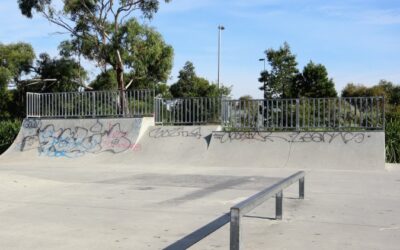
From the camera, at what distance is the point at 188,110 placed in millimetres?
18922

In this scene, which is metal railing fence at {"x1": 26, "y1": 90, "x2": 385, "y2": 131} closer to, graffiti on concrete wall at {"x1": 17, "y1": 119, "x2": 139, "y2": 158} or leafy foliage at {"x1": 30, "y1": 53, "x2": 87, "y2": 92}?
graffiti on concrete wall at {"x1": 17, "y1": 119, "x2": 139, "y2": 158}

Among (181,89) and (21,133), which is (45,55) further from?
(181,89)

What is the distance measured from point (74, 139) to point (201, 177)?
8.13m

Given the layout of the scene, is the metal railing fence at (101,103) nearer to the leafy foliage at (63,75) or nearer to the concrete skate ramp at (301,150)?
the concrete skate ramp at (301,150)

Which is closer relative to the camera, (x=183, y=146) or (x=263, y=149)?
(x=263, y=149)

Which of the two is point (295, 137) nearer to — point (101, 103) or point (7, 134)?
point (101, 103)

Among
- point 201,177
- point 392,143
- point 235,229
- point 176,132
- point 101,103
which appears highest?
point 101,103

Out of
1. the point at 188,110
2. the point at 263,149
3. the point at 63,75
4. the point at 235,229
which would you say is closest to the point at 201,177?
the point at 263,149

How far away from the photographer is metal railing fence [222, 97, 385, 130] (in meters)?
16.1

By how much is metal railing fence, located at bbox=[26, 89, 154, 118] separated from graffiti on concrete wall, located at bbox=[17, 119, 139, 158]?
806 mm

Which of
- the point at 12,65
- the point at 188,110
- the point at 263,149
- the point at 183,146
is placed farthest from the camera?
the point at 12,65

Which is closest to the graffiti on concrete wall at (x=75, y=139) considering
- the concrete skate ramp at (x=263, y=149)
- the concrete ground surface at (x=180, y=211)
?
the concrete skate ramp at (x=263, y=149)

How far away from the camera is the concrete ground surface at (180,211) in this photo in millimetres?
5666

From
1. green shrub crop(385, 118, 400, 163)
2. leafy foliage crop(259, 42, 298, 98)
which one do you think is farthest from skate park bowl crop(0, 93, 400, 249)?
leafy foliage crop(259, 42, 298, 98)
